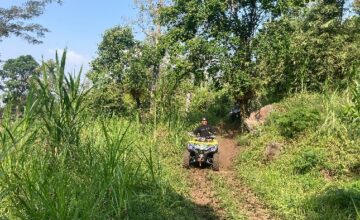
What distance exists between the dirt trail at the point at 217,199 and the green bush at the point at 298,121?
1954mm

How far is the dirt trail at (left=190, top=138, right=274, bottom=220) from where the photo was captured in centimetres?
724

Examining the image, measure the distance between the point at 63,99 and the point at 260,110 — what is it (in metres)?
11.3

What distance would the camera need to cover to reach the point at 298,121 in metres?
11.8

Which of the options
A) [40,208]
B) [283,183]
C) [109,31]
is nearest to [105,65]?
[109,31]

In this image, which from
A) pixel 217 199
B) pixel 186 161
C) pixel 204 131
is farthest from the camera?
pixel 204 131

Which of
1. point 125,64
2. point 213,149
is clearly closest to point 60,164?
point 213,149

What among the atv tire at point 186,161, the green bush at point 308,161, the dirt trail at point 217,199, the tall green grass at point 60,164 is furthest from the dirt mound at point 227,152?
the tall green grass at point 60,164

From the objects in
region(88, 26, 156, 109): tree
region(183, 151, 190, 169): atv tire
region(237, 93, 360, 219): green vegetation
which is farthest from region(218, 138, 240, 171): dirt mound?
region(88, 26, 156, 109): tree

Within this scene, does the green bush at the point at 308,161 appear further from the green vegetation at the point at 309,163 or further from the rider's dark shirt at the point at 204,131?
the rider's dark shirt at the point at 204,131

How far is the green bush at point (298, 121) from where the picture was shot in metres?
11.7

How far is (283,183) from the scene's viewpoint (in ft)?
29.4

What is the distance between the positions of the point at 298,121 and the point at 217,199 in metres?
4.70

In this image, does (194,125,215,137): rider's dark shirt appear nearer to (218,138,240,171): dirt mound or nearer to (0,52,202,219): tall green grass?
(218,138,240,171): dirt mound

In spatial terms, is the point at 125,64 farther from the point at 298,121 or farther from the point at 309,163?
the point at 309,163
